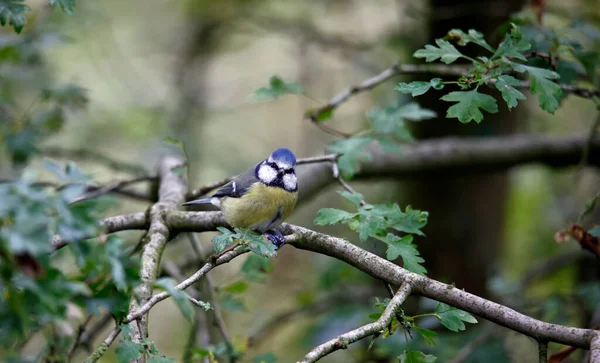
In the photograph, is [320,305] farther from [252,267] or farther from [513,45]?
[513,45]

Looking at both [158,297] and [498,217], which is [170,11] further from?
[158,297]

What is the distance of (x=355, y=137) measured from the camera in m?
2.77

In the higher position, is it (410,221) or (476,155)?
(410,221)

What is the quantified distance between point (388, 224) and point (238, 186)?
0.97 m

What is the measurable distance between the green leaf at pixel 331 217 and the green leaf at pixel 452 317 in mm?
440

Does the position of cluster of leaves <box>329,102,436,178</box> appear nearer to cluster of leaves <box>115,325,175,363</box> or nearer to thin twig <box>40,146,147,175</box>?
cluster of leaves <box>115,325,175,363</box>

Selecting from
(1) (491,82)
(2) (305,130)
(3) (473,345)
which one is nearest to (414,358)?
(1) (491,82)

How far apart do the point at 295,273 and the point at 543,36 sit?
4339mm

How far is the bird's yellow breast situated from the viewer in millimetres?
2555

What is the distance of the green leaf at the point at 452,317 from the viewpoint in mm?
1699

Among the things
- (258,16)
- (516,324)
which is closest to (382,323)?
(516,324)

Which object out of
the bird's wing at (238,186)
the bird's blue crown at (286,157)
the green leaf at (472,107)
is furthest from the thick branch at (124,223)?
the green leaf at (472,107)

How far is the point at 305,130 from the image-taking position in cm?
645

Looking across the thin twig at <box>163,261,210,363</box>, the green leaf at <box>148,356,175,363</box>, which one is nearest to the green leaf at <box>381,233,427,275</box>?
the green leaf at <box>148,356,175,363</box>
